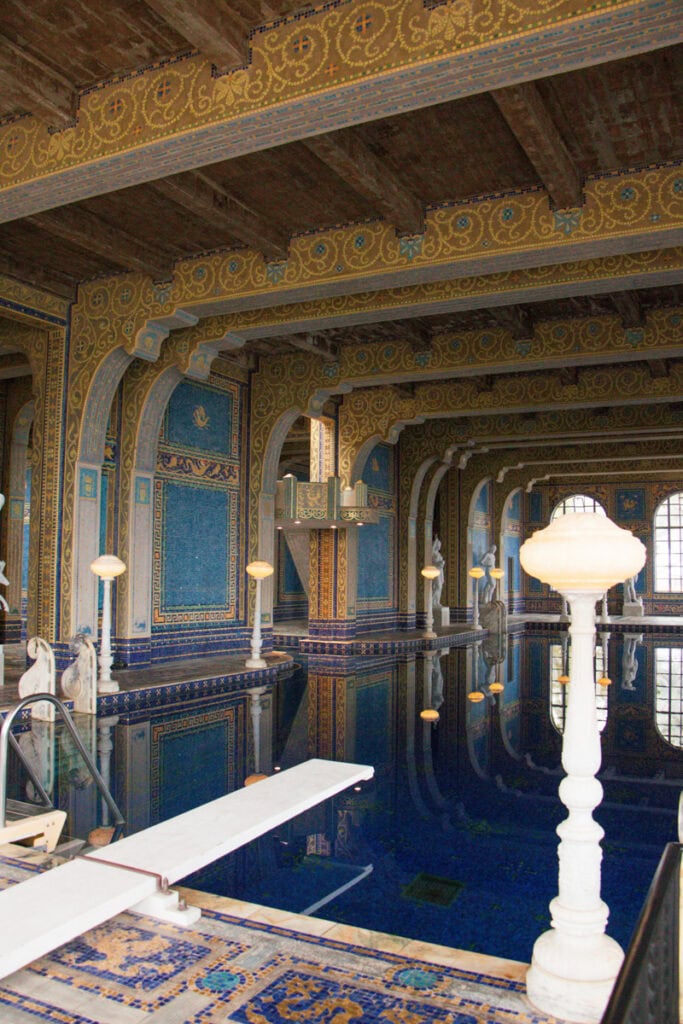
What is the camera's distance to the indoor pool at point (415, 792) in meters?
3.21

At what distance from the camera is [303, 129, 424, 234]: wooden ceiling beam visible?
534 centimetres

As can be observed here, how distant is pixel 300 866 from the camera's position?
3.53 metres

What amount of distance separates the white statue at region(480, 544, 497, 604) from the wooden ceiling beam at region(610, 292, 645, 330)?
9316mm

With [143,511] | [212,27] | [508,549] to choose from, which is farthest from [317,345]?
[508,549]

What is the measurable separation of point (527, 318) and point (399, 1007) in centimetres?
811

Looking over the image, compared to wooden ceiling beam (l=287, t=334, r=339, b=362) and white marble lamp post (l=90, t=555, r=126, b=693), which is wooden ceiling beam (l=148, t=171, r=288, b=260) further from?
white marble lamp post (l=90, t=555, r=126, b=693)

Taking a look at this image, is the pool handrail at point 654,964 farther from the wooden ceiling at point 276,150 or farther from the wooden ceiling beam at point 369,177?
the wooden ceiling beam at point 369,177

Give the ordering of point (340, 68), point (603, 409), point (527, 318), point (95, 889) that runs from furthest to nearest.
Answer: point (603, 409) < point (527, 318) < point (340, 68) < point (95, 889)

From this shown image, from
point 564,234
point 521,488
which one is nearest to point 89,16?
point 564,234

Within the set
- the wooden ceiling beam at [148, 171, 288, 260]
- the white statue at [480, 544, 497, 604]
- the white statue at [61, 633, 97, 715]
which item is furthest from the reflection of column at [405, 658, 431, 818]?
the white statue at [480, 544, 497, 604]

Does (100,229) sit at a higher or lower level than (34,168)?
higher

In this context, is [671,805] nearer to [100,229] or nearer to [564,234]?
[564,234]

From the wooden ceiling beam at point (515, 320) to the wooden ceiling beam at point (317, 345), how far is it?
2.27 meters

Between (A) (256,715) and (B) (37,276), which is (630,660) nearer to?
(A) (256,715)
